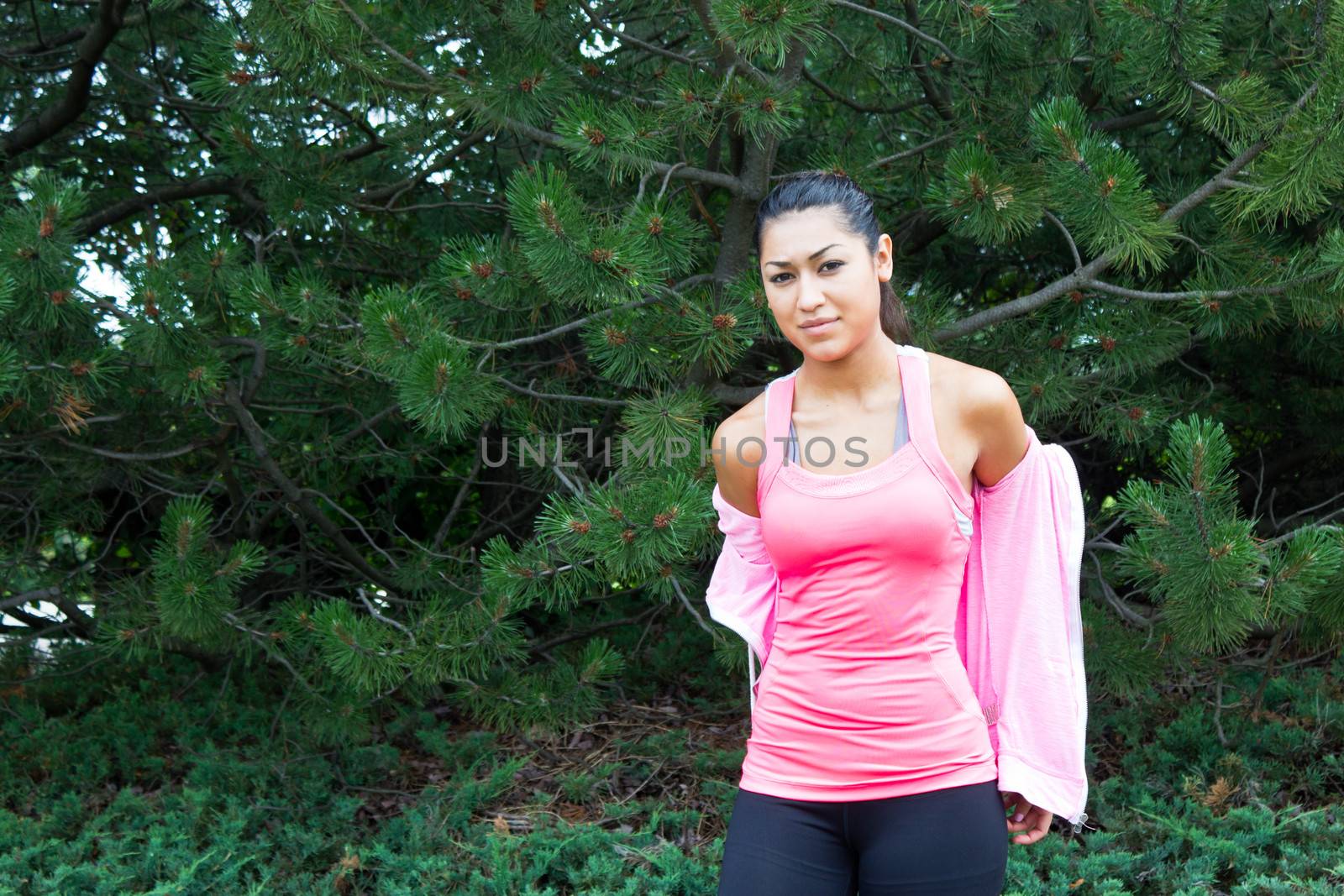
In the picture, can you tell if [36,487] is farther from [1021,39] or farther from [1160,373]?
[1160,373]

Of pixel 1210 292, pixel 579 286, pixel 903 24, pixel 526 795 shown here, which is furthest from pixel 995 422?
pixel 526 795

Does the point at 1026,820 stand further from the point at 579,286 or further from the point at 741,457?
the point at 579,286

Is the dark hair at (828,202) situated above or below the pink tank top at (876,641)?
above

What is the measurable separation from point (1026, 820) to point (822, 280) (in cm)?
86

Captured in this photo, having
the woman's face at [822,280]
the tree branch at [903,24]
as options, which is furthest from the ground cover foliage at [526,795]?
the tree branch at [903,24]

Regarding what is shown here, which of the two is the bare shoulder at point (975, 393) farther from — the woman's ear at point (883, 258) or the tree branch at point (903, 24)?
the tree branch at point (903, 24)

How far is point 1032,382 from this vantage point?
9.82 feet

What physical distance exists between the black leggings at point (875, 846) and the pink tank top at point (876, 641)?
2 cm

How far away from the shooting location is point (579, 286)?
2.38 m

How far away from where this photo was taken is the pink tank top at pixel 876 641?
158 centimetres

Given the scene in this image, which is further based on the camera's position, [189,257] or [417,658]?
[189,257]

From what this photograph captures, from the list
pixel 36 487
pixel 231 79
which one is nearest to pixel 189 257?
pixel 231 79

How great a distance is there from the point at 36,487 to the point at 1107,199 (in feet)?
11.4

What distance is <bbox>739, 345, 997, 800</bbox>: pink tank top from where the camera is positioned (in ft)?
5.20
